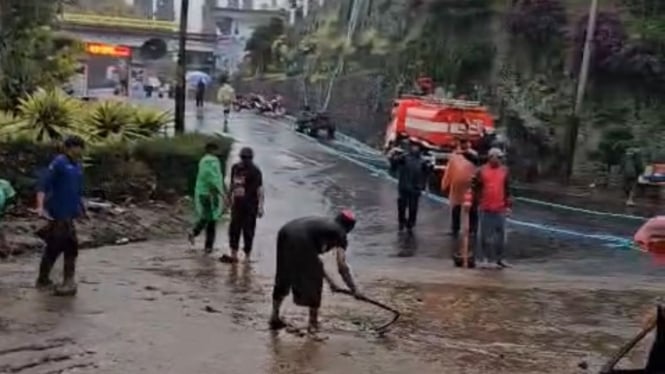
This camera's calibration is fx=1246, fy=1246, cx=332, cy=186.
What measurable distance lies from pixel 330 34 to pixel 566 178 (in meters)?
30.5

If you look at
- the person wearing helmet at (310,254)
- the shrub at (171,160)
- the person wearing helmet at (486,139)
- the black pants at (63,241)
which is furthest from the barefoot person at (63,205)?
the person wearing helmet at (486,139)

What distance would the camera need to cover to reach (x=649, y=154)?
29688 millimetres

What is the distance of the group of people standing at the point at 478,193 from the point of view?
16.6 metres

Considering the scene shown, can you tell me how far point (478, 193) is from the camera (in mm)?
16656

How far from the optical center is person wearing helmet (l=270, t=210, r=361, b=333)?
1098cm

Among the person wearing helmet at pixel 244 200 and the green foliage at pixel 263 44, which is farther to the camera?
the green foliage at pixel 263 44

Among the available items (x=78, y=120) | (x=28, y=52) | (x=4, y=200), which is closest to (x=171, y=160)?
(x=78, y=120)

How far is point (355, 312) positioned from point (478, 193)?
4465 mm

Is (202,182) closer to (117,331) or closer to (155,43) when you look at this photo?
(117,331)

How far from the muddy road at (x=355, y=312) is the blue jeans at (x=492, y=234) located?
45 cm

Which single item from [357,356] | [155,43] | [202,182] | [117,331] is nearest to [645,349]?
[357,356]

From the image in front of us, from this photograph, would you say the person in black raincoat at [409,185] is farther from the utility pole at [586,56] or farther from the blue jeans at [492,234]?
the utility pole at [586,56]

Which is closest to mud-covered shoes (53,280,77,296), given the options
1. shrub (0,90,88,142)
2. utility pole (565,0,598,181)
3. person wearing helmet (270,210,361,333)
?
person wearing helmet (270,210,361,333)

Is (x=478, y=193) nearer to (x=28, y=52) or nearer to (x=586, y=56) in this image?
(x=28, y=52)
